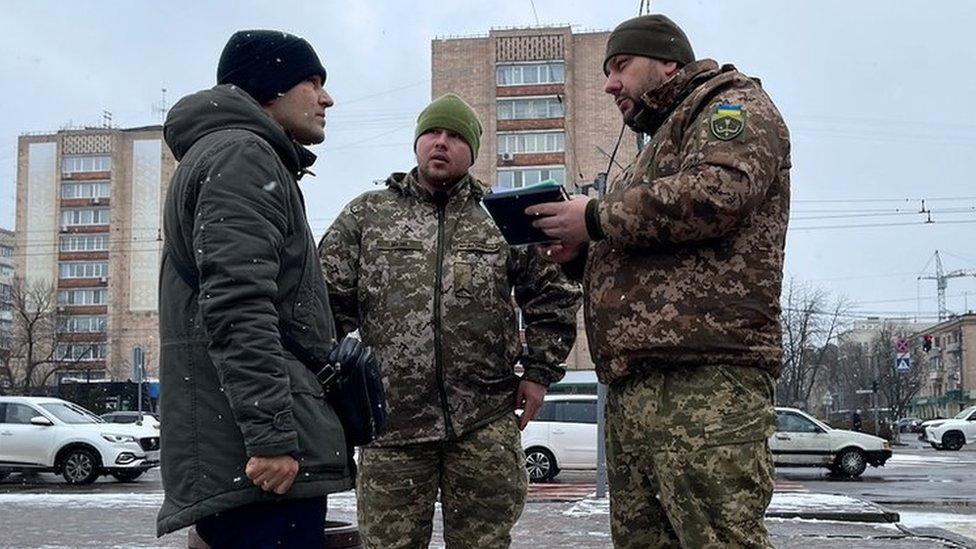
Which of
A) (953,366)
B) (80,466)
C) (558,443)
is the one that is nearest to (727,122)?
(558,443)

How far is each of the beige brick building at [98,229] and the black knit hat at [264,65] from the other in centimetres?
8413

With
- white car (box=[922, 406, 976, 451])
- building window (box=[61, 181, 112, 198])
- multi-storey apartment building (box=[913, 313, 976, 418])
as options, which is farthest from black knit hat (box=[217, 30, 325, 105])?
multi-storey apartment building (box=[913, 313, 976, 418])

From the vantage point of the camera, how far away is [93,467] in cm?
1823

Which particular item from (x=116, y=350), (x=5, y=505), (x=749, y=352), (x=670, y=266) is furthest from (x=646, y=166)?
(x=116, y=350)

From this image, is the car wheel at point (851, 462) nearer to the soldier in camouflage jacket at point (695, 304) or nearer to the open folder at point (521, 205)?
the soldier in camouflage jacket at point (695, 304)

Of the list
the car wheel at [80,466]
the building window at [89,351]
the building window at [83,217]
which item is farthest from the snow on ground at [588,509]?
the building window at [83,217]

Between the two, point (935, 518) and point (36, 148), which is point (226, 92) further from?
point (36, 148)

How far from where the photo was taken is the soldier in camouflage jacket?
111 inches

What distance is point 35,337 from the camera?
6712cm

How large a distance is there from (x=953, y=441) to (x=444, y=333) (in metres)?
39.4

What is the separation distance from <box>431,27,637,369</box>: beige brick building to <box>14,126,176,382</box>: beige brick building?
31019 millimetres

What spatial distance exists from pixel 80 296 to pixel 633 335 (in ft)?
293

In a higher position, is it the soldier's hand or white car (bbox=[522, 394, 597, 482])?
the soldier's hand

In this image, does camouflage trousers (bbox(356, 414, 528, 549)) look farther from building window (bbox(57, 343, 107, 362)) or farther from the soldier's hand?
building window (bbox(57, 343, 107, 362))
